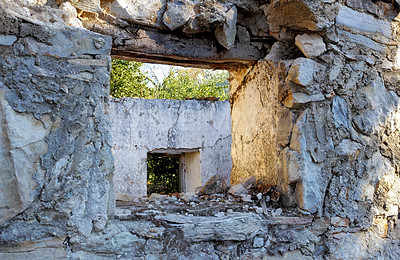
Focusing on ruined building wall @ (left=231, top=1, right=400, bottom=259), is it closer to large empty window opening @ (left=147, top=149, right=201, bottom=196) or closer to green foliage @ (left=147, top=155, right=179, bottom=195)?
large empty window opening @ (left=147, top=149, right=201, bottom=196)

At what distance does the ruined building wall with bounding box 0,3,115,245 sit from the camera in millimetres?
1715

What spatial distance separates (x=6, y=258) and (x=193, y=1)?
1712 mm

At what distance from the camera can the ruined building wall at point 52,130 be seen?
1715mm

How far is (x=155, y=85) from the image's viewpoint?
8.77m

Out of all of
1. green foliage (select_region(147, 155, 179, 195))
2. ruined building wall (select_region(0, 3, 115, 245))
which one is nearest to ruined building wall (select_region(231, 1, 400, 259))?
ruined building wall (select_region(0, 3, 115, 245))

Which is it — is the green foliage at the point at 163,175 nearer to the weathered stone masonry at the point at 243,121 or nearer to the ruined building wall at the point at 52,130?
the weathered stone masonry at the point at 243,121

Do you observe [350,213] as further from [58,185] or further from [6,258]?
[6,258]

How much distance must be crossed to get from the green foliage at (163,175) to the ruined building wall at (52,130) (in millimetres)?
5317

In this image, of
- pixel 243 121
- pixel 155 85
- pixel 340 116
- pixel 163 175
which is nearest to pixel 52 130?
pixel 243 121

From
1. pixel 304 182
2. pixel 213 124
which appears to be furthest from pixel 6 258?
pixel 213 124

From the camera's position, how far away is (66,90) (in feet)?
5.98

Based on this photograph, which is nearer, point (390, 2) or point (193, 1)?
point (193, 1)

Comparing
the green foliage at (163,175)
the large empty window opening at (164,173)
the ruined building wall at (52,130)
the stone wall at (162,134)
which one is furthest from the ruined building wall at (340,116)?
the green foliage at (163,175)

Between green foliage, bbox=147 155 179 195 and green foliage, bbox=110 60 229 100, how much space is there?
1.32m
